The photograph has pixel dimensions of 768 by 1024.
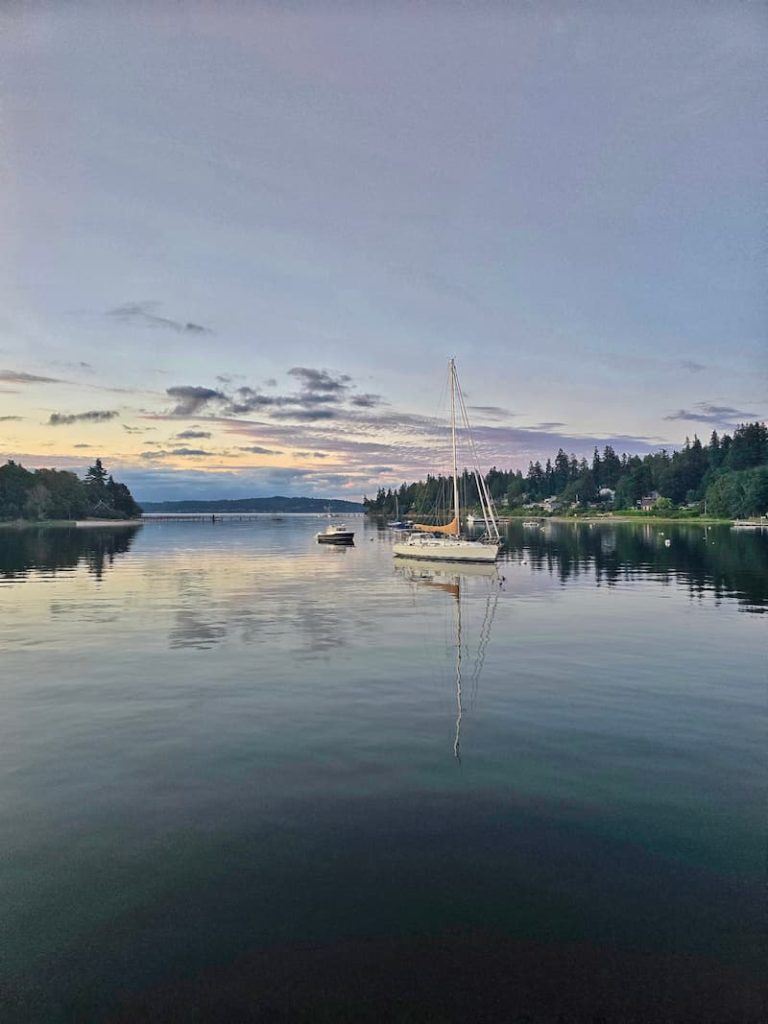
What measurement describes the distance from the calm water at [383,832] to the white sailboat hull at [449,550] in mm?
47823

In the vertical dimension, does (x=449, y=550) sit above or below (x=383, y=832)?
above

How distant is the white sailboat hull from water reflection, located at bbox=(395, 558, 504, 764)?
3.27ft

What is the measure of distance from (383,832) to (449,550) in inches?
2840

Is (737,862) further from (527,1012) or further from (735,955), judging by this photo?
(527,1012)

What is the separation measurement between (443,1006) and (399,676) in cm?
1896

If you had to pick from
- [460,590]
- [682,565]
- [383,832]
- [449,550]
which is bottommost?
[460,590]

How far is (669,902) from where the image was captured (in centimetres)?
1109

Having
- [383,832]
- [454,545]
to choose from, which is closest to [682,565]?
[454,545]

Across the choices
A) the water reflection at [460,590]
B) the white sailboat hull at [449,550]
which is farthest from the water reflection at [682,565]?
the water reflection at [460,590]

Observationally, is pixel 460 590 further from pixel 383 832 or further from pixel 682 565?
pixel 383 832

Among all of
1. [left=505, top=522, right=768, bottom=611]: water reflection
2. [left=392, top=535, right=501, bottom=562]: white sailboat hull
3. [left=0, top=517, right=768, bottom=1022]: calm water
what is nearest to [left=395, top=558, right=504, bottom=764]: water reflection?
[left=0, top=517, right=768, bottom=1022]: calm water

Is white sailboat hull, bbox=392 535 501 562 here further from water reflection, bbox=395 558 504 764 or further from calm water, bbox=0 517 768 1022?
calm water, bbox=0 517 768 1022

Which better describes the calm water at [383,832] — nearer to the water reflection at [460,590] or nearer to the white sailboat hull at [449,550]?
the water reflection at [460,590]

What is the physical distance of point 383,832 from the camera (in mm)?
13516
